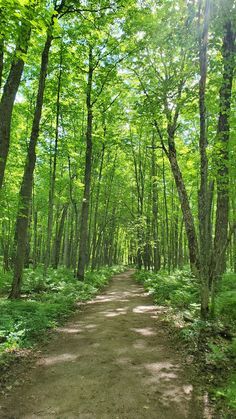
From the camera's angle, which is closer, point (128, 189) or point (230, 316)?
point (230, 316)

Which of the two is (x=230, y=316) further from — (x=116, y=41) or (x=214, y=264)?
(x=116, y=41)

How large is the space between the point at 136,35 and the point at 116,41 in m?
0.98

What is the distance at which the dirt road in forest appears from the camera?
413 centimetres

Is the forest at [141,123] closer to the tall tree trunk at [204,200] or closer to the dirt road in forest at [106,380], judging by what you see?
the tall tree trunk at [204,200]

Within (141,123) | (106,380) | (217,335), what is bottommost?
(106,380)

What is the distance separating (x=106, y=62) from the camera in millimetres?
15188

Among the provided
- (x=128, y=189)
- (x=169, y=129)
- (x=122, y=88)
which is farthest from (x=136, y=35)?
(x=128, y=189)

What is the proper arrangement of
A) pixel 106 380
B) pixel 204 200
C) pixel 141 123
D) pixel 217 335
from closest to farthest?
pixel 106 380 → pixel 217 335 → pixel 204 200 → pixel 141 123

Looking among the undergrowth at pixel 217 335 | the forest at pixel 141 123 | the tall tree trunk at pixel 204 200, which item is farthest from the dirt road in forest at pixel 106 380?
the tall tree trunk at pixel 204 200

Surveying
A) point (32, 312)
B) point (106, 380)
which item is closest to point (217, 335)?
point (106, 380)

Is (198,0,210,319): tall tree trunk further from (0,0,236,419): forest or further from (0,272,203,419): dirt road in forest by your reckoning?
(0,272,203,419): dirt road in forest

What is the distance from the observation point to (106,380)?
5.00 metres

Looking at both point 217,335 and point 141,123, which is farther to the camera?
point 141,123

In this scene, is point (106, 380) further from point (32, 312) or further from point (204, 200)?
point (204, 200)
